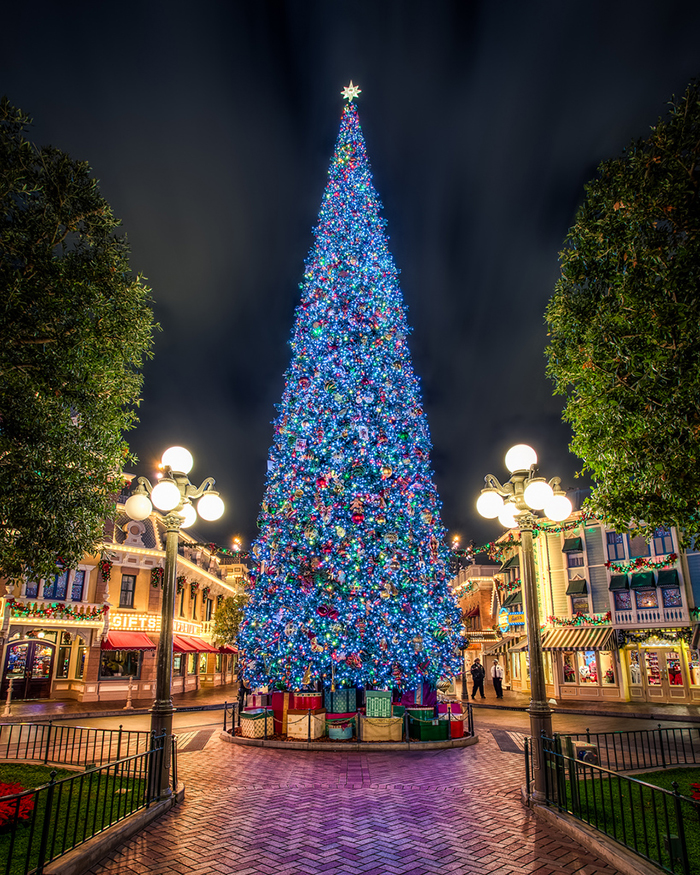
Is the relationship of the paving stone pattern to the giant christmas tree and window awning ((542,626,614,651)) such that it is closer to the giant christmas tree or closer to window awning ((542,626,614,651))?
the giant christmas tree

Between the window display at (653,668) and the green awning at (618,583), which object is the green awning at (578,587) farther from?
the window display at (653,668)

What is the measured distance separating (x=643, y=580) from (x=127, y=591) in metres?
27.0

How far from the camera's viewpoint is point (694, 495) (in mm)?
Result: 8016

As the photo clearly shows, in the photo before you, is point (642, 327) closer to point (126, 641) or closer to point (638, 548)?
point (638, 548)

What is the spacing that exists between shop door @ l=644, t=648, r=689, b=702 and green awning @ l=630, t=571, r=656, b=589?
329cm

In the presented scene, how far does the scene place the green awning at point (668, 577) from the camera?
27.2m

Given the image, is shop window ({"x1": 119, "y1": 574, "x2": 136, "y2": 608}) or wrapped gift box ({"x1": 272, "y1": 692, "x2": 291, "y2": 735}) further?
shop window ({"x1": 119, "y1": 574, "x2": 136, "y2": 608})

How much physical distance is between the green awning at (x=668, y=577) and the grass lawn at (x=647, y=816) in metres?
19.5

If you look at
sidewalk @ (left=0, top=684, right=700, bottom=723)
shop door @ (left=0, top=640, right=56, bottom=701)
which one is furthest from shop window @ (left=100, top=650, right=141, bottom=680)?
shop door @ (left=0, top=640, right=56, bottom=701)

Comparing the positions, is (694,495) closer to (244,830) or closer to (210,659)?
(244,830)

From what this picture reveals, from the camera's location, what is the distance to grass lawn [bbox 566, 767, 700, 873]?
203 inches

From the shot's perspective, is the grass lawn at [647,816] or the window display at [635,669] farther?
the window display at [635,669]

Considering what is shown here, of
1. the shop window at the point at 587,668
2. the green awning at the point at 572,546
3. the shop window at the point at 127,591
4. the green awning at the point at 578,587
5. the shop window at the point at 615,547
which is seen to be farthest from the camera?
the green awning at the point at 572,546

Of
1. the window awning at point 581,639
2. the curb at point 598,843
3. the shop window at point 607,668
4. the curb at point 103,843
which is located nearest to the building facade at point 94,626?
the curb at point 103,843
